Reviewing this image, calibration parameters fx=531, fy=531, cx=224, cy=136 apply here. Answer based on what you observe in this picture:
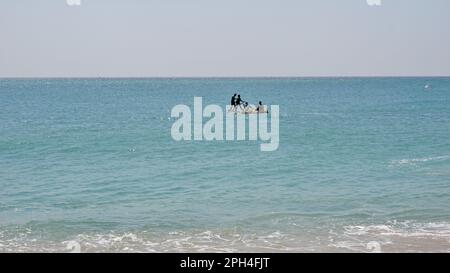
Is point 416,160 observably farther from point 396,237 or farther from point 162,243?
point 162,243

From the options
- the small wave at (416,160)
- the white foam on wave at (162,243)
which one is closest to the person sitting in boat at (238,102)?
the small wave at (416,160)

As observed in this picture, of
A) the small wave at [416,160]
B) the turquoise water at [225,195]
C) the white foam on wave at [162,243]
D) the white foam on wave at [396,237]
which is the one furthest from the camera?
the small wave at [416,160]

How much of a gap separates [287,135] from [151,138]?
9.90 metres

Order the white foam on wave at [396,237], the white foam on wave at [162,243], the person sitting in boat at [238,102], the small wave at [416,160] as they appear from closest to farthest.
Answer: the white foam on wave at [396,237] < the white foam on wave at [162,243] < the small wave at [416,160] < the person sitting in boat at [238,102]

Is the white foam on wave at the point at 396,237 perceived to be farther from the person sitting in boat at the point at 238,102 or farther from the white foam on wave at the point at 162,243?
the person sitting in boat at the point at 238,102

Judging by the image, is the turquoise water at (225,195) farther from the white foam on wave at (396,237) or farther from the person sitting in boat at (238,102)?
the person sitting in boat at (238,102)

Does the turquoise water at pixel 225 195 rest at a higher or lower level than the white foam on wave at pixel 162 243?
higher

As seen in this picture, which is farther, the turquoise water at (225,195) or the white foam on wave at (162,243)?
the turquoise water at (225,195)

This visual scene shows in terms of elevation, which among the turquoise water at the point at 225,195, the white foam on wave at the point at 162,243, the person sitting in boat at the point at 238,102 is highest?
the person sitting in boat at the point at 238,102

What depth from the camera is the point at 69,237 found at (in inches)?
587

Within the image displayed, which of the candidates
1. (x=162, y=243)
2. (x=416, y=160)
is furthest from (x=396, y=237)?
(x=416, y=160)

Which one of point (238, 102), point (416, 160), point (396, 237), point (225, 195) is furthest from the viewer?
point (238, 102)
